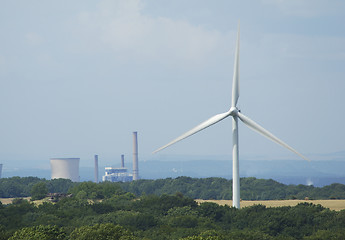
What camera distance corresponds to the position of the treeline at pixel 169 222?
210ft

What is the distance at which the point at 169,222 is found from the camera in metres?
86.2

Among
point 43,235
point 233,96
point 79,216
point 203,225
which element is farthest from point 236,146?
point 43,235

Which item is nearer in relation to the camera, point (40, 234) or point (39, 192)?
point (40, 234)

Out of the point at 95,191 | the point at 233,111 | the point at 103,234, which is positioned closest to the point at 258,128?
the point at 233,111

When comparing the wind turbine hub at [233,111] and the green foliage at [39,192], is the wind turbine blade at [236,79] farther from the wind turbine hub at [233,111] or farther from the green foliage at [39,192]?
the green foliage at [39,192]

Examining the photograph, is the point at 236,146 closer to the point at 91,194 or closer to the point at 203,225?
the point at 203,225

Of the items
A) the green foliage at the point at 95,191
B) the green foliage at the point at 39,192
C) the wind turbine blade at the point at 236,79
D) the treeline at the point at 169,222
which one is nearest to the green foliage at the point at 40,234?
the treeline at the point at 169,222

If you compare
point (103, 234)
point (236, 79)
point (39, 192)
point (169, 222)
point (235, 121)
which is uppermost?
point (236, 79)

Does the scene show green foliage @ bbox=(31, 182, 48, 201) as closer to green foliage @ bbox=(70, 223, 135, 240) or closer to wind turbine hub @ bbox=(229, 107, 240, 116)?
wind turbine hub @ bbox=(229, 107, 240, 116)

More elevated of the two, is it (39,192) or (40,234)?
(40,234)

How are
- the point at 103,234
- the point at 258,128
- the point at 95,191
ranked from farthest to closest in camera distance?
the point at 95,191 → the point at 258,128 → the point at 103,234

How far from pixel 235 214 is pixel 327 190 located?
103 metres

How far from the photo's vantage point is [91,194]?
14812 cm

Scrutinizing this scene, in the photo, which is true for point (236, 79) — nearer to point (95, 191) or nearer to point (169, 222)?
point (169, 222)
